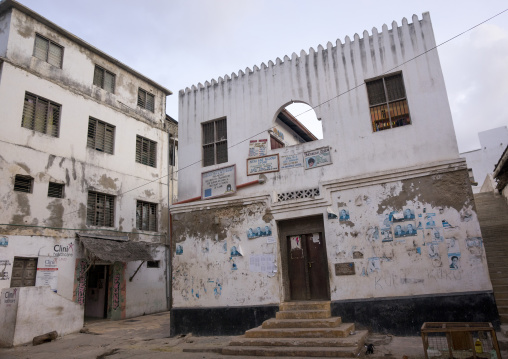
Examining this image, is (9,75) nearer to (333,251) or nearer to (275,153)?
(275,153)

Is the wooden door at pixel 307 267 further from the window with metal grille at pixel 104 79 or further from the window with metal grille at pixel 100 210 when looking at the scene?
the window with metal grille at pixel 104 79

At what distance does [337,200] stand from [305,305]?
2.72m

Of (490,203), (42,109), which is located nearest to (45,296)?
(42,109)

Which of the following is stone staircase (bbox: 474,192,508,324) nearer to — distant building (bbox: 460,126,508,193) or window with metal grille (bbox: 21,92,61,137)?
window with metal grille (bbox: 21,92,61,137)

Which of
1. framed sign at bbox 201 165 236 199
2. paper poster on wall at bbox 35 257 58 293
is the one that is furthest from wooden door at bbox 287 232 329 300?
paper poster on wall at bbox 35 257 58 293

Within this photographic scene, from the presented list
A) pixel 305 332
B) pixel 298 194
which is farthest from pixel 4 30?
pixel 305 332

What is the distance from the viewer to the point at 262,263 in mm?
9602

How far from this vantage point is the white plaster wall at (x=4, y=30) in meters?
12.9

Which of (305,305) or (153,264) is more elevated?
(153,264)

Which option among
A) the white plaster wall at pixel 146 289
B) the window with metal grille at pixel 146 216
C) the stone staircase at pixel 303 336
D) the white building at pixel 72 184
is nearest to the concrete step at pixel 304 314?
the stone staircase at pixel 303 336

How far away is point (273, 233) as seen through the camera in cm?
965

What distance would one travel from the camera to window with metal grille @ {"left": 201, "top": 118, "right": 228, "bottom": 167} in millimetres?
11117

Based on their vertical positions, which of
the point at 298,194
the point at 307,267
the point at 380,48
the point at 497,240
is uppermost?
the point at 380,48

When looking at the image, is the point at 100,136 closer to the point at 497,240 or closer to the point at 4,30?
the point at 4,30
